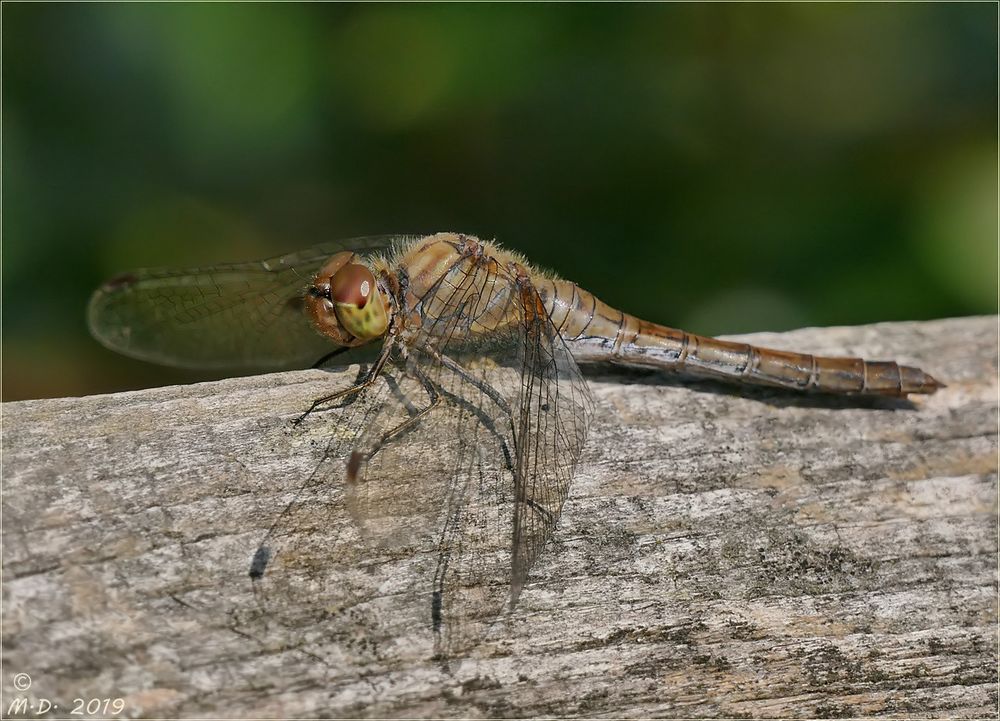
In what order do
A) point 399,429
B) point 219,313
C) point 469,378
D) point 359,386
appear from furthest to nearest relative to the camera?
point 219,313 → point 469,378 → point 359,386 → point 399,429

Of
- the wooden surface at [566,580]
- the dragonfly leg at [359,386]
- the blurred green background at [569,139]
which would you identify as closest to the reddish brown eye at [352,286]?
the dragonfly leg at [359,386]

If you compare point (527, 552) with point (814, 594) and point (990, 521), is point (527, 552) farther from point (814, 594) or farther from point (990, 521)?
point (990, 521)

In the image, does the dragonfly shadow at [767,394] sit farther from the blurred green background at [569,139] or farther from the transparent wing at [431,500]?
the blurred green background at [569,139]

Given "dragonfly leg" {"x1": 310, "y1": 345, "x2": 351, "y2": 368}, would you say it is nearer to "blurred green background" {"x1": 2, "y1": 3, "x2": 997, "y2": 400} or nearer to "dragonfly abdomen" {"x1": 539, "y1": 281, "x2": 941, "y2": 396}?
"dragonfly abdomen" {"x1": 539, "y1": 281, "x2": 941, "y2": 396}

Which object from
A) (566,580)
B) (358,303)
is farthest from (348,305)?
(566,580)

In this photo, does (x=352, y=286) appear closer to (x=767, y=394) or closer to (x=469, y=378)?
(x=469, y=378)

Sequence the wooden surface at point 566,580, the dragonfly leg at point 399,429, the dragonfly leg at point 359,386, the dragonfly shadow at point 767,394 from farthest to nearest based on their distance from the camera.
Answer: the dragonfly shadow at point 767,394
the dragonfly leg at point 359,386
the dragonfly leg at point 399,429
the wooden surface at point 566,580
